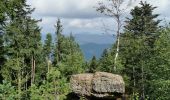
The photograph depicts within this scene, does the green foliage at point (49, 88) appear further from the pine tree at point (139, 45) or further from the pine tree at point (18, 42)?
the pine tree at point (18, 42)

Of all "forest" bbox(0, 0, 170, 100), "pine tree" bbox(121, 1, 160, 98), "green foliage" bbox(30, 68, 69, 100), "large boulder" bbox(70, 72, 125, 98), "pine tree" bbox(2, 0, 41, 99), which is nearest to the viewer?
"green foliage" bbox(30, 68, 69, 100)

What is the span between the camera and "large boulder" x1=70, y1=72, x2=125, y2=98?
94.1 ft

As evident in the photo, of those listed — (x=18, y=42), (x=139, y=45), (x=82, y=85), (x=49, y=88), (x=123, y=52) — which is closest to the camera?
(x=49, y=88)

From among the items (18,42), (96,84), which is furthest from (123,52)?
(96,84)

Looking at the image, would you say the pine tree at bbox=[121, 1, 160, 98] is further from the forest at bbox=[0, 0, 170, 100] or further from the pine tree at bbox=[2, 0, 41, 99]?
the pine tree at bbox=[2, 0, 41, 99]

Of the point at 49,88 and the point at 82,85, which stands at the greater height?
the point at 49,88

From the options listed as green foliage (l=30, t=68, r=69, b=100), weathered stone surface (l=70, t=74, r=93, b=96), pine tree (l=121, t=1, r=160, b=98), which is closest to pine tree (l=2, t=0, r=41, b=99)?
pine tree (l=121, t=1, r=160, b=98)

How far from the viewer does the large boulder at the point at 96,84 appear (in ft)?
94.1

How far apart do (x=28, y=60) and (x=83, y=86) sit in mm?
48243

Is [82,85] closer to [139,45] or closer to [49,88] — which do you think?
[49,88]

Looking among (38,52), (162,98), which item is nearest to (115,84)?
(162,98)

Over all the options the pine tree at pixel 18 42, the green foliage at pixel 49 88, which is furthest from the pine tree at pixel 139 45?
the green foliage at pixel 49 88

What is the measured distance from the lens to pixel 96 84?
28781 mm

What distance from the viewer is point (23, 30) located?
65.8 metres
